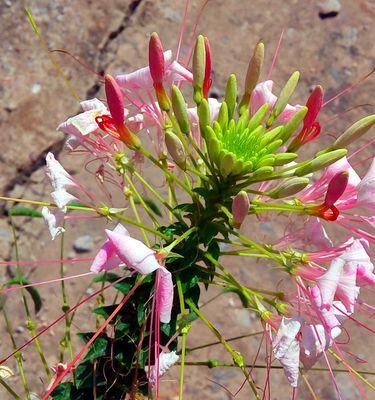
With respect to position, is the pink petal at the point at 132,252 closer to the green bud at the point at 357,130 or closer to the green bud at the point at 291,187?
the green bud at the point at 291,187

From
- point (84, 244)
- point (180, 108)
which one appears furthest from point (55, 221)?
point (84, 244)

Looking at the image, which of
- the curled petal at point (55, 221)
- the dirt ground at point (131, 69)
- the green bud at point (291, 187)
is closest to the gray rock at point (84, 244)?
the dirt ground at point (131, 69)

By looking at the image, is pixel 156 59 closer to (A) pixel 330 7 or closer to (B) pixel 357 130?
(B) pixel 357 130

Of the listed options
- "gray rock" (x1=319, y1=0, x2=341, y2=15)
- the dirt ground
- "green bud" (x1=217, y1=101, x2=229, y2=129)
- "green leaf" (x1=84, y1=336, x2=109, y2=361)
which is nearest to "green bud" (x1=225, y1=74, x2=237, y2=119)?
"green bud" (x1=217, y1=101, x2=229, y2=129)

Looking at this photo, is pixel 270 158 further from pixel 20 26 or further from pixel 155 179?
pixel 20 26

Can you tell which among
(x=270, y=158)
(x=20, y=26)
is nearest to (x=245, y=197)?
(x=270, y=158)
